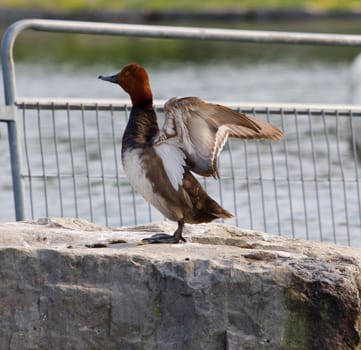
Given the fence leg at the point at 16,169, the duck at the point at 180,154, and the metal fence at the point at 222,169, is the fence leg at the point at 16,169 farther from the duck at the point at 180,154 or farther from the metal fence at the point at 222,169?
the duck at the point at 180,154

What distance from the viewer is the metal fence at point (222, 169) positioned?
291 inches

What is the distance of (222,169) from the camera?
12938 mm

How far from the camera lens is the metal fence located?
739 centimetres

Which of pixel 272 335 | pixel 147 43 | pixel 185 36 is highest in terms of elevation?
pixel 147 43

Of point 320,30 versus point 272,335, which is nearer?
point 272,335

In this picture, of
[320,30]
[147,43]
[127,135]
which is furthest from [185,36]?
[320,30]

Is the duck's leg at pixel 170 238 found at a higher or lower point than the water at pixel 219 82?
lower

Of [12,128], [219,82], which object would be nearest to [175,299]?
[12,128]

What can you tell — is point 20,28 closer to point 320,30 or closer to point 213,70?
point 213,70

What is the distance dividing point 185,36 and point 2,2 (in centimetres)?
3709

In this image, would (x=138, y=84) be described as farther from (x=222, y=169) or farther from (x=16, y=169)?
(x=222, y=169)

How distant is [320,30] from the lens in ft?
113

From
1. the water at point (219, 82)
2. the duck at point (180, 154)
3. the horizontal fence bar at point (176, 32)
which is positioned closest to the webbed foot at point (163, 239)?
the duck at point (180, 154)

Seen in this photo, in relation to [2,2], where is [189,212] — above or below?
below
